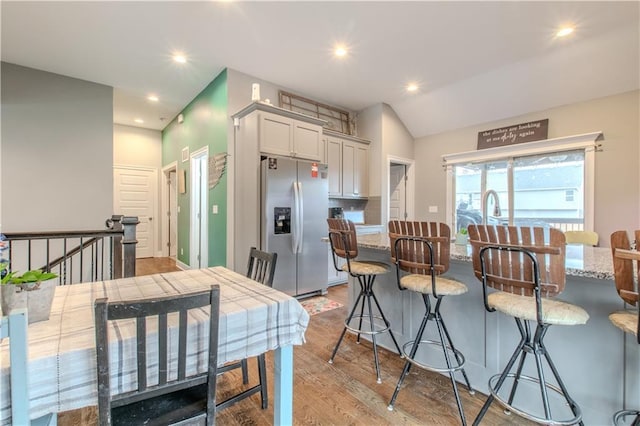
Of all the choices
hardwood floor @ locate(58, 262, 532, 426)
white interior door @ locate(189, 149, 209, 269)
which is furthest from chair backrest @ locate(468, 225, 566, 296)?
white interior door @ locate(189, 149, 209, 269)

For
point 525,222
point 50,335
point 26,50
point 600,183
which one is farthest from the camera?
point 525,222

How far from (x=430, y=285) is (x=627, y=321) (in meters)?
0.82

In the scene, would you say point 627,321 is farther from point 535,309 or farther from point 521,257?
point 521,257

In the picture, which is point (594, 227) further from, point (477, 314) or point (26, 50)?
point (26, 50)

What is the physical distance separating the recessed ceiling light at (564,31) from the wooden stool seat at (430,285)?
122 inches

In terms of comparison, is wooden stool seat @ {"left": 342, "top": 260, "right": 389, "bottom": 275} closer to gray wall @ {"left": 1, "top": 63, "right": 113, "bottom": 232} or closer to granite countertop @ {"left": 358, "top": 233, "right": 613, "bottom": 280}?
granite countertop @ {"left": 358, "top": 233, "right": 613, "bottom": 280}

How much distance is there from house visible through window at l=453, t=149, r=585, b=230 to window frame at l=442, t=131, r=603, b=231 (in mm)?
57

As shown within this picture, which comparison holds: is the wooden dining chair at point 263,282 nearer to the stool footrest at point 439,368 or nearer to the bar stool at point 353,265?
the bar stool at point 353,265

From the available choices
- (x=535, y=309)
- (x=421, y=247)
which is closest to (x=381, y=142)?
(x=421, y=247)

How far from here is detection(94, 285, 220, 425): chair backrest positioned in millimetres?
847

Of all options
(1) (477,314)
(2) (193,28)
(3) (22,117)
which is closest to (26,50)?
(3) (22,117)

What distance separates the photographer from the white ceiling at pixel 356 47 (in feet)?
8.94

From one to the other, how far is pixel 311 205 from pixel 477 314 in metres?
2.45

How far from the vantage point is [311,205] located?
3.94m
